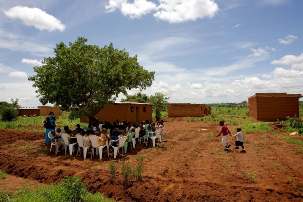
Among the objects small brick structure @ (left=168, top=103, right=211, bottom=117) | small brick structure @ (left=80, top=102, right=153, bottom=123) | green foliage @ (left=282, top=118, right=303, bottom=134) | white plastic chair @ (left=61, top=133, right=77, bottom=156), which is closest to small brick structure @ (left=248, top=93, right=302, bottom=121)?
green foliage @ (left=282, top=118, right=303, bottom=134)

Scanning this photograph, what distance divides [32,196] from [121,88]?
481 inches

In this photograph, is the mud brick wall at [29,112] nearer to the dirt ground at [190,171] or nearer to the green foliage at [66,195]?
the dirt ground at [190,171]

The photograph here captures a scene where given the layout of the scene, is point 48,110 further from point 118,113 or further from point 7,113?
point 118,113

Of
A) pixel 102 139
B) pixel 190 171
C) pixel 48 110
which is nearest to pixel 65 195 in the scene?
pixel 190 171

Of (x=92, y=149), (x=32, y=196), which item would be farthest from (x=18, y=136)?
(x=32, y=196)

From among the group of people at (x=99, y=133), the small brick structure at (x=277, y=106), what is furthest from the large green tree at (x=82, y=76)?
the small brick structure at (x=277, y=106)

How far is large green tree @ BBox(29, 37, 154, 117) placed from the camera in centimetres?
A: 2009

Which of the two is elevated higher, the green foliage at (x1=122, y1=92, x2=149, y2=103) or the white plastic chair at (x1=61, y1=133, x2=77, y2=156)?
the green foliage at (x1=122, y1=92, x2=149, y2=103)

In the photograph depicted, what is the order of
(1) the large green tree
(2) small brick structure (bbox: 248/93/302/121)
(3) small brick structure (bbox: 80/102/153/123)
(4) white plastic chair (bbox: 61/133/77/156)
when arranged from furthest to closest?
(3) small brick structure (bbox: 80/102/153/123) → (2) small brick structure (bbox: 248/93/302/121) → (1) the large green tree → (4) white plastic chair (bbox: 61/133/77/156)

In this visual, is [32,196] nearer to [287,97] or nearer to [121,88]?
[121,88]

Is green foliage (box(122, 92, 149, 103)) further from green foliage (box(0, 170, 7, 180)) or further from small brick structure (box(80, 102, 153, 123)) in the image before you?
green foliage (box(0, 170, 7, 180))

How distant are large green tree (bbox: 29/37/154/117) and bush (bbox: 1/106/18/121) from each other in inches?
916

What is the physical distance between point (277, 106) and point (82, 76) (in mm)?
18837

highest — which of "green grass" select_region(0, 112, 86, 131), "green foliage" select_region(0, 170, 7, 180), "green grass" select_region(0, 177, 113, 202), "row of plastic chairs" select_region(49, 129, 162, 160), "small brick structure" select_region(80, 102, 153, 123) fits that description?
"small brick structure" select_region(80, 102, 153, 123)
